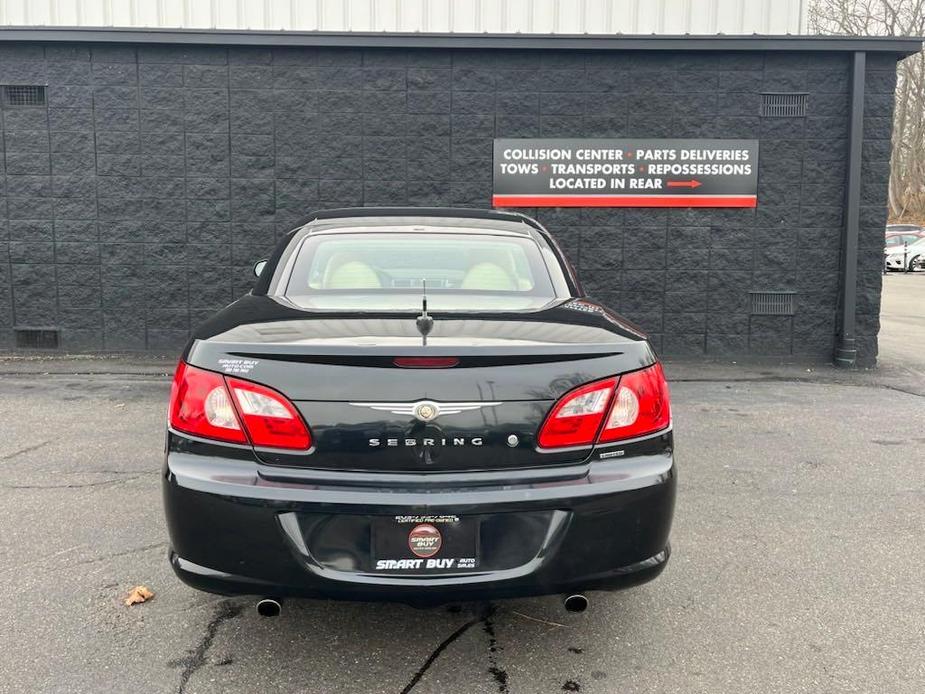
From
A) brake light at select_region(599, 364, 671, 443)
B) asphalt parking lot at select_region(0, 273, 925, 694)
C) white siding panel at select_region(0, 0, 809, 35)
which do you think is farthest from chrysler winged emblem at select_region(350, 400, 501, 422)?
white siding panel at select_region(0, 0, 809, 35)

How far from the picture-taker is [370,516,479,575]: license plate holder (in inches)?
91.4

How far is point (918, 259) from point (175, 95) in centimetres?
2638

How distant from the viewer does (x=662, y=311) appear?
27.7ft

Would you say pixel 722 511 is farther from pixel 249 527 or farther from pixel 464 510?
pixel 249 527

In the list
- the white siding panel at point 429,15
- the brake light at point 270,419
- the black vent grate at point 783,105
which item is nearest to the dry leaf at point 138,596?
the brake light at point 270,419

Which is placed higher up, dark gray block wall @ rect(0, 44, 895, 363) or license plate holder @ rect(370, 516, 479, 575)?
dark gray block wall @ rect(0, 44, 895, 363)

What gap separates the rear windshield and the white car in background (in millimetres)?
26899

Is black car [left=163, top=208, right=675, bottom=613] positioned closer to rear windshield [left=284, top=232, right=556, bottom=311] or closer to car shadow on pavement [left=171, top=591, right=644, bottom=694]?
car shadow on pavement [left=171, top=591, right=644, bottom=694]

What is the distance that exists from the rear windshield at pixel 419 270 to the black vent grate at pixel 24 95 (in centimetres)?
615

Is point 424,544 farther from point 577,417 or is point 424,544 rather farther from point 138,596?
point 138,596

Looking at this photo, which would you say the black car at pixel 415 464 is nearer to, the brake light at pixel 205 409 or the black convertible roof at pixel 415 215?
the brake light at pixel 205 409

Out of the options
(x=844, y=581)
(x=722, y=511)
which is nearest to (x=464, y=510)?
(x=844, y=581)

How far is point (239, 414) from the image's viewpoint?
2416 millimetres

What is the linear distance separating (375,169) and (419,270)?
4974 millimetres
